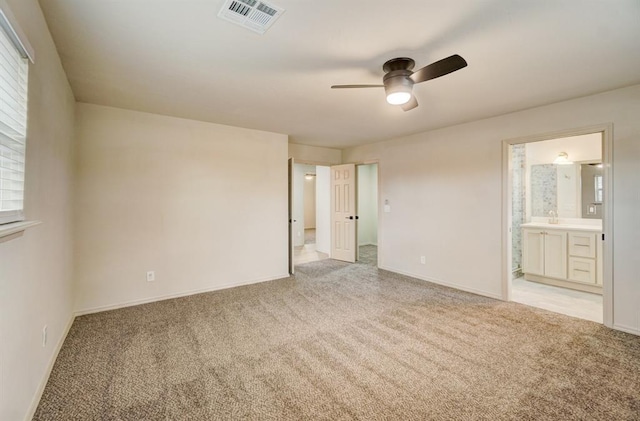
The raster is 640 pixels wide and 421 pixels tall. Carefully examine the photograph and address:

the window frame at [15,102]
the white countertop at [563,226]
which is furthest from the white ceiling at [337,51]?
the white countertop at [563,226]

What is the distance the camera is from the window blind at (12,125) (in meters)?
1.27

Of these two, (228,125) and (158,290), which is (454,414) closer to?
(158,290)

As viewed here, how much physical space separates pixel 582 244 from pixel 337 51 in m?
4.44

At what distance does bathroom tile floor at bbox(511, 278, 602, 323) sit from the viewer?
3.25m

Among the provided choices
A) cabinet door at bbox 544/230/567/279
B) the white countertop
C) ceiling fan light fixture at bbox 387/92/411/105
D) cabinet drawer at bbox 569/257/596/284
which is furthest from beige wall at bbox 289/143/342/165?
cabinet drawer at bbox 569/257/596/284

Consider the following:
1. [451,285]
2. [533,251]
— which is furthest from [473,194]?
[533,251]

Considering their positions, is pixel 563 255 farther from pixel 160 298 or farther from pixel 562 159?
pixel 160 298

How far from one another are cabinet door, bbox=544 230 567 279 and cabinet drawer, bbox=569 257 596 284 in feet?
0.25

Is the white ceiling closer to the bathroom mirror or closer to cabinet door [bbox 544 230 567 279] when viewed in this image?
the bathroom mirror

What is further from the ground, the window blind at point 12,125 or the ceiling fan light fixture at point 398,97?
the ceiling fan light fixture at point 398,97

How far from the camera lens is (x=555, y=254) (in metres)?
4.20

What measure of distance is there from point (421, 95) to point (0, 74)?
3098 mm

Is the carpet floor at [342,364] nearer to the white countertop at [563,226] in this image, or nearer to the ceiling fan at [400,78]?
the white countertop at [563,226]

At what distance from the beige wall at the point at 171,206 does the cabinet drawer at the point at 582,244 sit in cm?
436
